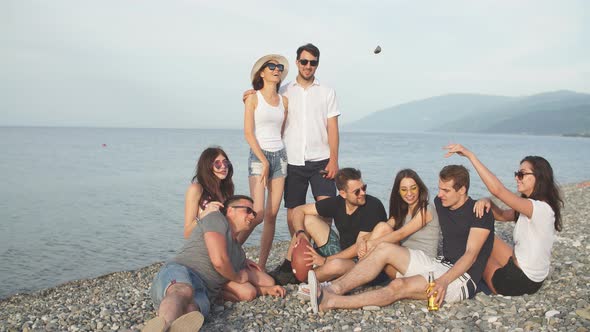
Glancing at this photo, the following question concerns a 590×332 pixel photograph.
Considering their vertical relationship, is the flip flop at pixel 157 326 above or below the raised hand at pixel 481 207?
below

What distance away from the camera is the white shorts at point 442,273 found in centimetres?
643

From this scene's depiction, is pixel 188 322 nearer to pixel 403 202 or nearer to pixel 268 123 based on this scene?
pixel 403 202

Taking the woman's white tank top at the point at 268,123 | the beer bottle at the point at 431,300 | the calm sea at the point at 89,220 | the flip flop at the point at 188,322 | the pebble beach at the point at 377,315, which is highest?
the woman's white tank top at the point at 268,123

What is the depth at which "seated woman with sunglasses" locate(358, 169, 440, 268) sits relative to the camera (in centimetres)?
671

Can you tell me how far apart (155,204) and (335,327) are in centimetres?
1930

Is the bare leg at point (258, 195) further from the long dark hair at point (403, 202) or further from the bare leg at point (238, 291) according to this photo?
the long dark hair at point (403, 202)

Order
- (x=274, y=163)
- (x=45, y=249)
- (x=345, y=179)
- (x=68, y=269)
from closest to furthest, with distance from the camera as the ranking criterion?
(x=345, y=179) < (x=274, y=163) < (x=68, y=269) < (x=45, y=249)

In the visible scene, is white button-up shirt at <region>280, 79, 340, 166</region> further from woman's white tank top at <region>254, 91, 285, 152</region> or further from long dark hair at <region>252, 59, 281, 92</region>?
long dark hair at <region>252, 59, 281, 92</region>

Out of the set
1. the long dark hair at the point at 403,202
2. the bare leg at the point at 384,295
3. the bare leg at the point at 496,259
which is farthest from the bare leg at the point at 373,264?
the bare leg at the point at 496,259

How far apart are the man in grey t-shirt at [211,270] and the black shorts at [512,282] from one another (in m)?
2.92

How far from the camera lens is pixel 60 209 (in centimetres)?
2286

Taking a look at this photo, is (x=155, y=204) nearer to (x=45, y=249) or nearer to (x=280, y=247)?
(x=45, y=249)

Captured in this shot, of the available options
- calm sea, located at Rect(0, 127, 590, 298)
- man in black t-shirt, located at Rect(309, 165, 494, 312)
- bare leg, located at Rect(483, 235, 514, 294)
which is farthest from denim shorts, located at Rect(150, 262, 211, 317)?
calm sea, located at Rect(0, 127, 590, 298)

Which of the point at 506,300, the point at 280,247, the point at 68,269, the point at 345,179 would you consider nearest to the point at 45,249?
the point at 68,269
